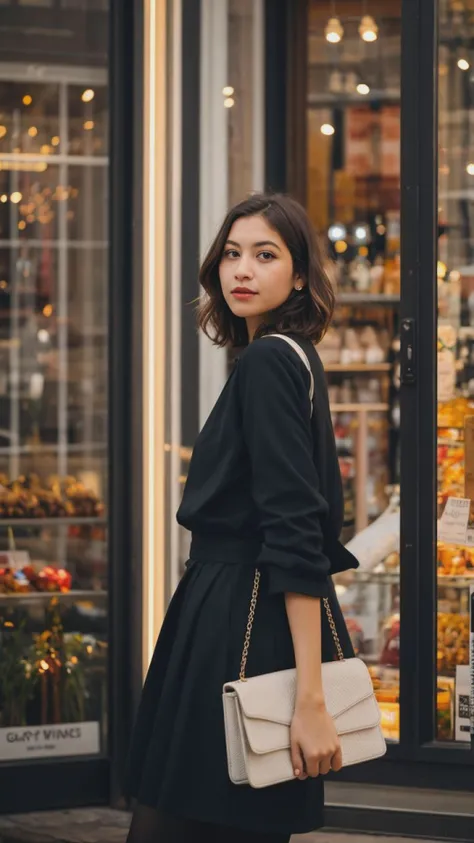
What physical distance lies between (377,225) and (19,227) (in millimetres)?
2224

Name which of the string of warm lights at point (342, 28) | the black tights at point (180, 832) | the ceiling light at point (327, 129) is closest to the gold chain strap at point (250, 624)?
the black tights at point (180, 832)

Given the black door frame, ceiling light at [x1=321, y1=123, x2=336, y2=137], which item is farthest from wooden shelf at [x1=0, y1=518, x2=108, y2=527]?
ceiling light at [x1=321, y1=123, x2=336, y2=137]

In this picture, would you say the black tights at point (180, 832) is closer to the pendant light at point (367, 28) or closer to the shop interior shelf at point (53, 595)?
the shop interior shelf at point (53, 595)

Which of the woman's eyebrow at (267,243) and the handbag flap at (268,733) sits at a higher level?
the woman's eyebrow at (267,243)

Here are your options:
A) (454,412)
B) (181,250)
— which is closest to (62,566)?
(181,250)

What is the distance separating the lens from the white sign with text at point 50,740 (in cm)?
447

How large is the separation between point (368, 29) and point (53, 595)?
Answer: 345cm

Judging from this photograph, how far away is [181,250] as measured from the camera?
174 inches

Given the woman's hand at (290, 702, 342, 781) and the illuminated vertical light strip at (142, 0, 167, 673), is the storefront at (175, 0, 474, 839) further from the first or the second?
the woman's hand at (290, 702, 342, 781)

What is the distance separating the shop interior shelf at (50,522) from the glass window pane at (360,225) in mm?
1350

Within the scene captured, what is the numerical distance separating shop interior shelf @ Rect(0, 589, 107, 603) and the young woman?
7.63 feet

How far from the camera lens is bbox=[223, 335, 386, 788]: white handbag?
2166mm

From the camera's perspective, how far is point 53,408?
16.9 feet

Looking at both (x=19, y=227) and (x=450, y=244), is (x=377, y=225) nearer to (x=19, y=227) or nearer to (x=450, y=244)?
(x=450, y=244)
